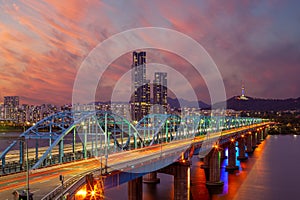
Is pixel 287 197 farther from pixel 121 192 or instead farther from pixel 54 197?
pixel 54 197

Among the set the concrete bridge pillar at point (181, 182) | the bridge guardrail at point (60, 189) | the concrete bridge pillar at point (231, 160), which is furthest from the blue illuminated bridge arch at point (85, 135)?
the concrete bridge pillar at point (231, 160)

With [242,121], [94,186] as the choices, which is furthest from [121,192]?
[242,121]

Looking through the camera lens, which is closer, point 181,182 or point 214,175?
point 181,182

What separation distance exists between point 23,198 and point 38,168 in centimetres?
1538

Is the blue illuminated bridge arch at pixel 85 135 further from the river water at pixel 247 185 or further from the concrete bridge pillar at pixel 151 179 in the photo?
the river water at pixel 247 185

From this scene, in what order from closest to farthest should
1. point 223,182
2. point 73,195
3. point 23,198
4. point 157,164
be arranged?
1. point 23,198
2. point 73,195
3. point 157,164
4. point 223,182

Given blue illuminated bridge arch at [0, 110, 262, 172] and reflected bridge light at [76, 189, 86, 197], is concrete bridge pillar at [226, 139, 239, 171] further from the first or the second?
reflected bridge light at [76, 189, 86, 197]

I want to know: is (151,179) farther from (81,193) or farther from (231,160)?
(81,193)

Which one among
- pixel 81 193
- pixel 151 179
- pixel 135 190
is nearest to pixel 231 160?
pixel 151 179

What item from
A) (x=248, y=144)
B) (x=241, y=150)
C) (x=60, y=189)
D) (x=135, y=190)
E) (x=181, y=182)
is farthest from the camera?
(x=248, y=144)

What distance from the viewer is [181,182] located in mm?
41000

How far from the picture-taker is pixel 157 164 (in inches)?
1453

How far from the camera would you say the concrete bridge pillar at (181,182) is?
40688mm

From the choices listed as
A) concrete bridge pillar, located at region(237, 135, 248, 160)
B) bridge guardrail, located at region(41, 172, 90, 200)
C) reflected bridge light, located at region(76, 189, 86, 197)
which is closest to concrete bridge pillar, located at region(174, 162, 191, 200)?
reflected bridge light, located at region(76, 189, 86, 197)
